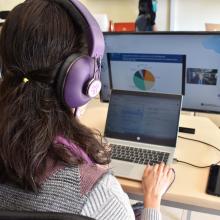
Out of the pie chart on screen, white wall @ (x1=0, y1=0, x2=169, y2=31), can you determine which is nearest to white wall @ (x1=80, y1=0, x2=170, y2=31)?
white wall @ (x1=0, y1=0, x2=169, y2=31)

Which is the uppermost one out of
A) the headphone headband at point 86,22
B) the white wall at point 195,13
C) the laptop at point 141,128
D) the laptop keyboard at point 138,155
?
the white wall at point 195,13

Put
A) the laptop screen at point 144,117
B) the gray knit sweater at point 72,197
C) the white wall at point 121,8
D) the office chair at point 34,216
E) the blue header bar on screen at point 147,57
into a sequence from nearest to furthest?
the office chair at point 34,216, the gray knit sweater at point 72,197, the laptop screen at point 144,117, the blue header bar on screen at point 147,57, the white wall at point 121,8

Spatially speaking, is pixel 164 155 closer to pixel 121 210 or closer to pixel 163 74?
pixel 163 74

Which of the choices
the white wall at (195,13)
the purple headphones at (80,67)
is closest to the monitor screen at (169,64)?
the purple headphones at (80,67)

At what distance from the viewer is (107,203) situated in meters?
0.67

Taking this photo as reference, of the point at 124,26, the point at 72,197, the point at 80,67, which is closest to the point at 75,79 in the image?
the point at 80,67

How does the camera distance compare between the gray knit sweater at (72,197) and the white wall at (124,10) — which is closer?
the gray knit sweater at (72,197)

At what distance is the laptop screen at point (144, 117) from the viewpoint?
1184mm

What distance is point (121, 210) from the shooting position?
69 cm

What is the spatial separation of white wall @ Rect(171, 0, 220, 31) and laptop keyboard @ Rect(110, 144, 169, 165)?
235 cm

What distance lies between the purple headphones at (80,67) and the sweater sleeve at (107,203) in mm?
198

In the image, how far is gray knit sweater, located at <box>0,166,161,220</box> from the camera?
2.10ft

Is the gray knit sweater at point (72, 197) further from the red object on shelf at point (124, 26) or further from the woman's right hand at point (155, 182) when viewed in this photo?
the red object on shelf at point (124, 26)

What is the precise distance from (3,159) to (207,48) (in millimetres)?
856
